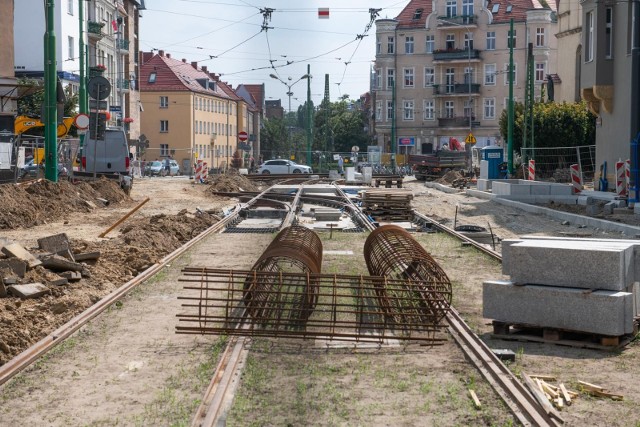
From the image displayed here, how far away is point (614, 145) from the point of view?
36.3m

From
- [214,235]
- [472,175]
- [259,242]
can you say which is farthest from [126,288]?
[472,175]

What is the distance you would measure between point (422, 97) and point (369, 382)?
8266 centimetres

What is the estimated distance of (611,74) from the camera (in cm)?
3559

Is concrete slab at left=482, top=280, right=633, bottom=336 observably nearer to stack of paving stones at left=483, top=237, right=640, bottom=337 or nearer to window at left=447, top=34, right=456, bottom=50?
stack of paving stones at left=483, top=237, right=640, bottom=337

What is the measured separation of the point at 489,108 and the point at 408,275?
256 feet

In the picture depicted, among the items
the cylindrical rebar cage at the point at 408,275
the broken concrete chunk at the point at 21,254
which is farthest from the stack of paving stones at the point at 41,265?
the cylindrical rebar cage at the point at 408,275

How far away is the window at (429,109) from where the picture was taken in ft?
290

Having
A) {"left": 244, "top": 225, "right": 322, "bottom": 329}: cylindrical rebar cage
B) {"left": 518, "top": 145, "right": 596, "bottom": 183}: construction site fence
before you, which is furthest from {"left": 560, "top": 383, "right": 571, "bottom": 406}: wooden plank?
{"left": 518, "top": 145, "right": 596, "bottom": 183}: construction site fence

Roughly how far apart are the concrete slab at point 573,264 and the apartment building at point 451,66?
244ft

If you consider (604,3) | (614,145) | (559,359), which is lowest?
(559,359)

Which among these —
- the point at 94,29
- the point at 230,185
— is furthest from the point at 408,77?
the point at 230,185

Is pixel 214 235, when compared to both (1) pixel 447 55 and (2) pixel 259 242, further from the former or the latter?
(1) pixel 447 55

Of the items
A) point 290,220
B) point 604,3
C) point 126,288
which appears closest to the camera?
point 126,288

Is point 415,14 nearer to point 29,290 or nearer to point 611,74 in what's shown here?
point 611,74
